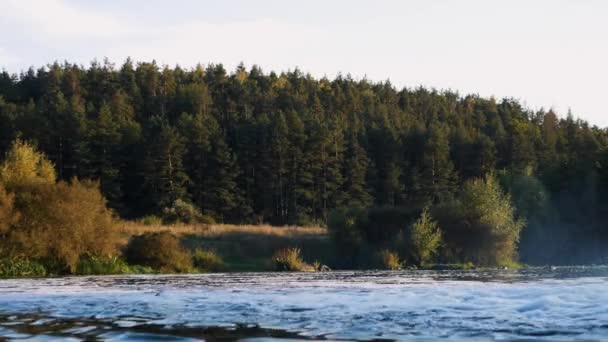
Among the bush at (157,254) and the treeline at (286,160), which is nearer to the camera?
the bush at (157,254)

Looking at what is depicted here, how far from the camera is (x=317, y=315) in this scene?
16000 mm

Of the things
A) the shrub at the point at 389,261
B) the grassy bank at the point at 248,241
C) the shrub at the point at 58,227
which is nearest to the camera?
the shrub at the point at 58,227

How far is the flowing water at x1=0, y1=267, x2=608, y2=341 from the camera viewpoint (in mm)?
12820

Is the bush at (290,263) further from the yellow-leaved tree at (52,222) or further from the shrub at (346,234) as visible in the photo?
the yellow-leaved tree at (52,222)

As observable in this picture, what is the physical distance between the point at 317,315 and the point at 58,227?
28.9m

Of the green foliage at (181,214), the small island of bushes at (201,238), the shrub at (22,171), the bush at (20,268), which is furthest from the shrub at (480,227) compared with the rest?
the green foliage at (181,214)

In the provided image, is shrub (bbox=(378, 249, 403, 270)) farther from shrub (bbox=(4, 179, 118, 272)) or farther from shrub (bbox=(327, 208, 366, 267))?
shrub (bbox=(4, 179, 118, 272))

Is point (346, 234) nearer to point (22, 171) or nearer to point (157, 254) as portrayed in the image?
point (157, 254)

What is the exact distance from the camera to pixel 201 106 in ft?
395

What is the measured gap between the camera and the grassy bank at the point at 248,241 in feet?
185

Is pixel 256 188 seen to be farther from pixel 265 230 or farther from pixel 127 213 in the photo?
pixel 265 230

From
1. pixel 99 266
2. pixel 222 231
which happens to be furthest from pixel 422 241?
pixel 99 266

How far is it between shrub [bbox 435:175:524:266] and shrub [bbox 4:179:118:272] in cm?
2518

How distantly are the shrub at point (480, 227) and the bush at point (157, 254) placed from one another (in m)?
20.0
